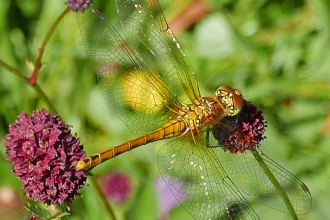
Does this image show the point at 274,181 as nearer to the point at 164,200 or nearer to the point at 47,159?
the point at 47,159

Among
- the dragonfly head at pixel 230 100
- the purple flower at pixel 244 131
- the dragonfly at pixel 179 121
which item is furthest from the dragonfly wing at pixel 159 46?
the purple flower at pixel 244 131

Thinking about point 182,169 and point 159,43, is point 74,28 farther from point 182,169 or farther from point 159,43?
point 182,169

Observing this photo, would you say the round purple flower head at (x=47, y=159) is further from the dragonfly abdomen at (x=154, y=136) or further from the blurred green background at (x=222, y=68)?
the blurred green background at (x=222, y=68)

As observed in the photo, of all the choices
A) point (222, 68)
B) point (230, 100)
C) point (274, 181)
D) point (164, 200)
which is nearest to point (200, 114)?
point (230, 100)

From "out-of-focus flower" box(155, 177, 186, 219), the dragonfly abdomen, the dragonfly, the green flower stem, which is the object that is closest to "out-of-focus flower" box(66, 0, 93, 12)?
the dragonfly

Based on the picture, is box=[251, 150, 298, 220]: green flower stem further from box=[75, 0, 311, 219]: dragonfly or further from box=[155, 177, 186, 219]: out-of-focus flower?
box=[155, 177, 186, 219]: out-of-focus flower

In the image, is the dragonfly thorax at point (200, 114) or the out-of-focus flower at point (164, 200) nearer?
the dragonfly thorax at point (200, 114)

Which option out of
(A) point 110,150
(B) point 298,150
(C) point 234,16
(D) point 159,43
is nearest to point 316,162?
(B) point 298,150
